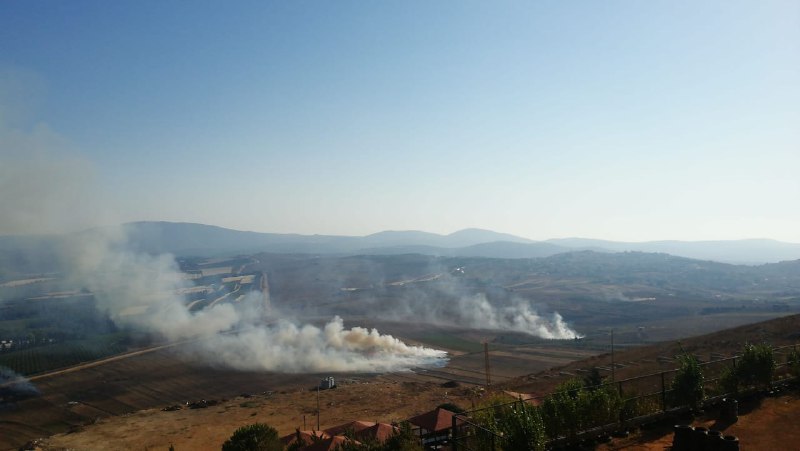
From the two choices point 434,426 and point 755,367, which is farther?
point 434,426

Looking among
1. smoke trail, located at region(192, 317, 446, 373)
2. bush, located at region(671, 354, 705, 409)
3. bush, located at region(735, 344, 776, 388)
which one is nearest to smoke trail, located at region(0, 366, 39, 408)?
smoke trail, located at region(192, 317, 446, 373)

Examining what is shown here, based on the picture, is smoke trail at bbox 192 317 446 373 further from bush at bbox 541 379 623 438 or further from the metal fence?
bush at bbox 541 379 623 438

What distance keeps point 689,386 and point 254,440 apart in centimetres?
2212

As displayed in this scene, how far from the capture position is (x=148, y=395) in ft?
229

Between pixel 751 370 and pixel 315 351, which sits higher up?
pixel 751 370

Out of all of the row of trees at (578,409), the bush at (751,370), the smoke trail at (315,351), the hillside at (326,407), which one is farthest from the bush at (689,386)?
the smoke trail at (315,351)

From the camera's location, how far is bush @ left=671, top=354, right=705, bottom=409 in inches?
746

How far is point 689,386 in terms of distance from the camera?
19.0m

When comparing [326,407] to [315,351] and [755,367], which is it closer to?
[755,367]

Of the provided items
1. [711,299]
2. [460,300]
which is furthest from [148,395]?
[711,299]

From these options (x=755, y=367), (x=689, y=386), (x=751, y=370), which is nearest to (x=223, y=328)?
(x=689, y=386)

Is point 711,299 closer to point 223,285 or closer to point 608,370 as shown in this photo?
point 608,370

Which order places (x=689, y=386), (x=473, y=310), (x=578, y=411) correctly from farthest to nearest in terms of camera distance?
1. (x=473, y=310)
2. (x=689, y=386)
3. (x=578, y=411)

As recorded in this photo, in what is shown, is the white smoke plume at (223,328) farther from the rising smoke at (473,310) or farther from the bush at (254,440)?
the bush at (254,440)
